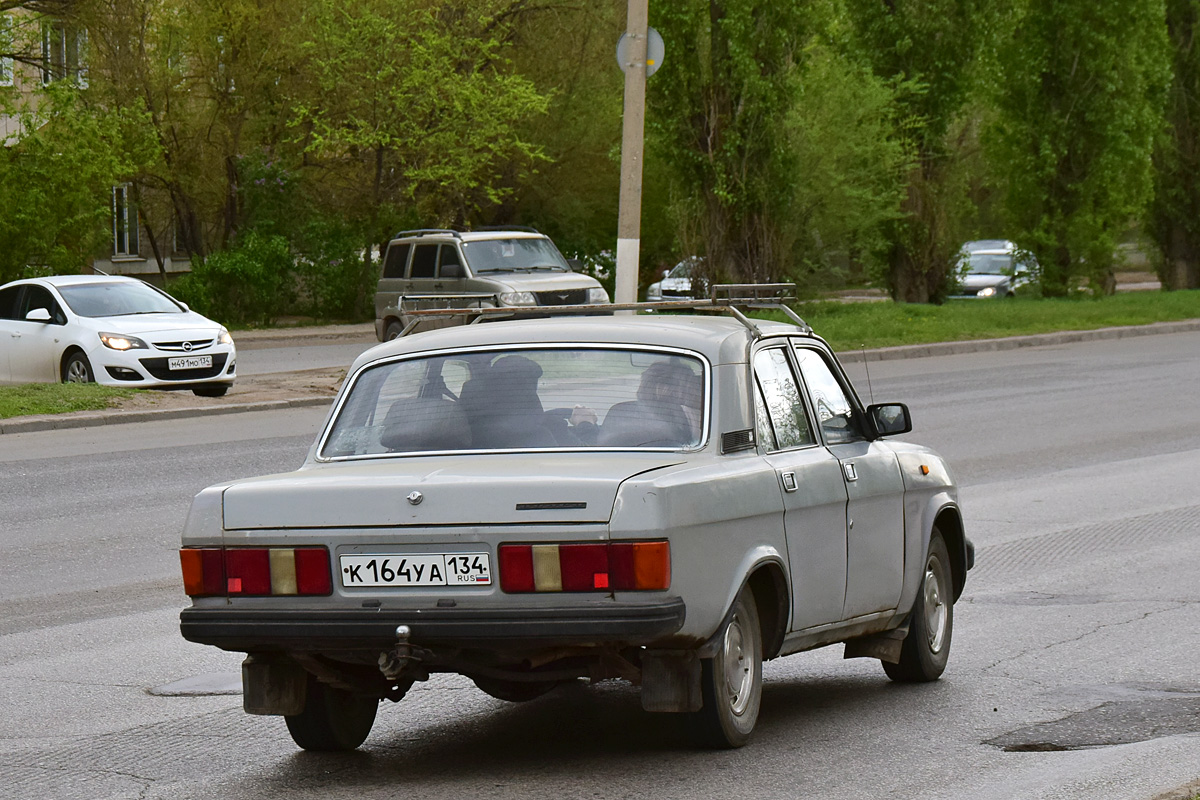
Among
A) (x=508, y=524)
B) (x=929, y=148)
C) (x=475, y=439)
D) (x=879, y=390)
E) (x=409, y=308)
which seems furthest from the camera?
(x=929, y=148)

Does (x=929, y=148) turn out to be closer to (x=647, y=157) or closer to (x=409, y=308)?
(x=647, y=157)

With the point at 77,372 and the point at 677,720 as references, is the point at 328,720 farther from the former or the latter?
the point at 77,372

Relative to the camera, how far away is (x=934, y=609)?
726cm

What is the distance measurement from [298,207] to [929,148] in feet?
46.6

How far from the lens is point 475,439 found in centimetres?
591

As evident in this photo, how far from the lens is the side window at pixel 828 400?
6738 mm

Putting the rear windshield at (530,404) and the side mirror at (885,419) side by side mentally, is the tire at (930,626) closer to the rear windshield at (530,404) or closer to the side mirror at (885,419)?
the side mirror at (885,419)

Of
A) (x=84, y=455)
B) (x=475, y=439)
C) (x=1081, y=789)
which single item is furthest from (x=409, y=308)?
(x=84, y=455)

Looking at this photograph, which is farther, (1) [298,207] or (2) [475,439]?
(1) [298,207]

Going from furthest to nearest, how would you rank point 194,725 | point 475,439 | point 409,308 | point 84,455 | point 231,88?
point 231,88, point 84,455, point 409,308, point 194,725, point 475,439

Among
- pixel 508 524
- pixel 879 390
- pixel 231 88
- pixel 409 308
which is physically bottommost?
pixel 879 390

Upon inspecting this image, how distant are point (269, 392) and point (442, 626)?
17.9 metres

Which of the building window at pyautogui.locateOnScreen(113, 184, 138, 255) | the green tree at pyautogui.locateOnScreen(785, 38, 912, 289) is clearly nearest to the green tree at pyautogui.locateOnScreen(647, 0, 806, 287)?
the green tree at pyautogui.locateOnScreen(785, 38, 912, 289)

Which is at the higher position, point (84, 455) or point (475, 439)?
point (475, 439)
